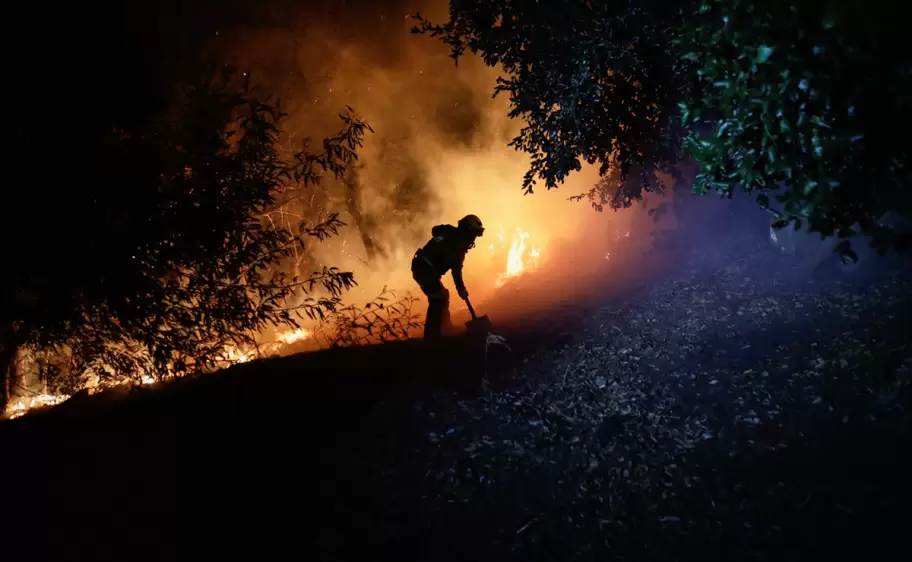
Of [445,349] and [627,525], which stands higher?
[445,349]

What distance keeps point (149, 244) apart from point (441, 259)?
4.71 meters

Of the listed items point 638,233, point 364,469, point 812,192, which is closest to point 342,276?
point 364,469

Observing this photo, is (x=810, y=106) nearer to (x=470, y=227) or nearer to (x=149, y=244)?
(x=470, y=227)

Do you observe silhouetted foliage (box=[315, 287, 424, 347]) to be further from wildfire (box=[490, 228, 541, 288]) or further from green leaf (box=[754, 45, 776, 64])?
green leaf (box=[754, 45, 776, 64])

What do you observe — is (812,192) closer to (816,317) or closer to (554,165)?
(554,165)

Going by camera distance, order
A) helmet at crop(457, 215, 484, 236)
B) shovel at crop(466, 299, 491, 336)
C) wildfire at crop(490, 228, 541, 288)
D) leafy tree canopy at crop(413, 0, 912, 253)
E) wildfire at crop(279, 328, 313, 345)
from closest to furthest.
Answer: leafy tree canopy at crop(413, 0, 912, 253)
shovel at crop(466, 299, 491, 336)
helmet at crop(457, 215, 484, 236)
wildfire at crop(279, 328, 313, 345)
wildfire at crop(490, 228, 541, 288)

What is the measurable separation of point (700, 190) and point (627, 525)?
3.06 metres

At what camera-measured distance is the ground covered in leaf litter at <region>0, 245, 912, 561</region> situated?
4445 millimetres

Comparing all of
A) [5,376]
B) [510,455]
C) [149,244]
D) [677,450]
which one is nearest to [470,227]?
[510,455]

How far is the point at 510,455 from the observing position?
5.84m

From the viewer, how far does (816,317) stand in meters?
8.05

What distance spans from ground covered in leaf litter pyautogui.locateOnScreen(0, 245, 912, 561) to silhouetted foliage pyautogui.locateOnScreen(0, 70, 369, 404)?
1.10 metres

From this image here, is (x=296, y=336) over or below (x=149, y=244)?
over

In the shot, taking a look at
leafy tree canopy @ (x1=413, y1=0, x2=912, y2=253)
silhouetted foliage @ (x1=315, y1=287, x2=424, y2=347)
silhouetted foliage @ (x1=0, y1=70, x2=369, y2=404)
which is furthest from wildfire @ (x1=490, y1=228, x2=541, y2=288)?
leafy tree canopy @ (x1=413, y1=0, x2=912, y2=253)
